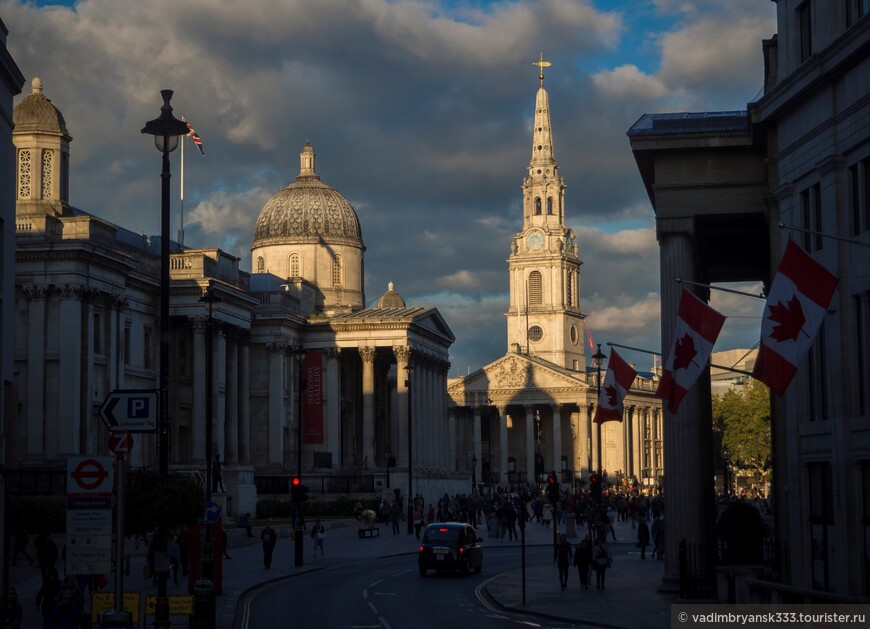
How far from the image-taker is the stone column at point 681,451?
34.5m

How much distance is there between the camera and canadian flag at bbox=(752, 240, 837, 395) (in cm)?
2308

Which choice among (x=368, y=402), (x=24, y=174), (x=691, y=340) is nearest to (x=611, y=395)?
(x=691, y=340)

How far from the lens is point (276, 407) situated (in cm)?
9194

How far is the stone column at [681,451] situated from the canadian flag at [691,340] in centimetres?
415

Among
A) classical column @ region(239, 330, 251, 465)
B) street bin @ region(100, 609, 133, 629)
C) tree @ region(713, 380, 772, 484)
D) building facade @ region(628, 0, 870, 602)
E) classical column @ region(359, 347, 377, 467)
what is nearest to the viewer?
street bin @ region(100, 609, 133, 629)

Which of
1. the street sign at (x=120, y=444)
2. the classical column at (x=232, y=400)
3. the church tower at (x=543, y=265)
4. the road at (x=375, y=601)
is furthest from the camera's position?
the church tower at (x=543, y=265)

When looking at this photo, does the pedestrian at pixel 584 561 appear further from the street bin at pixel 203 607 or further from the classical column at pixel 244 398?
the classical column at pixel 244 398

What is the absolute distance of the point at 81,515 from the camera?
68.0ft

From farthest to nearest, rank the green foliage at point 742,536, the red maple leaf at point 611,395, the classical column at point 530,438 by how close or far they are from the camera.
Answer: the classical column at point 530,438
the red maple leaf at point 611,395
the green foliage at point 742,536

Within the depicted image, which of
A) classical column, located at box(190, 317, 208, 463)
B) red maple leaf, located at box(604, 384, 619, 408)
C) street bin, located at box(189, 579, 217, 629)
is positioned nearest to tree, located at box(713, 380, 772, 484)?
classical column, located at box(190, 317, 208, 463)

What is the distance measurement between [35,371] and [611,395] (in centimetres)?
3257

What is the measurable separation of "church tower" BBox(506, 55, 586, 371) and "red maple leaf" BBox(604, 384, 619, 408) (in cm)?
13646

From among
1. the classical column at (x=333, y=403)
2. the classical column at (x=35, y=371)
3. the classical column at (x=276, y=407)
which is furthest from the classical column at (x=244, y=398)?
the classical column at (x=35, y=371)

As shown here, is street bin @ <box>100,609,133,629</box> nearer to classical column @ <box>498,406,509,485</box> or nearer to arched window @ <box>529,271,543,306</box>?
classical column @ <box>498,406,509,485</box>
